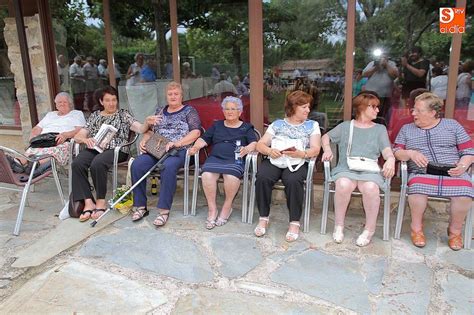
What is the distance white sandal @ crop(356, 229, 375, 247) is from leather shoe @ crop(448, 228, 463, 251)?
469 millimetres

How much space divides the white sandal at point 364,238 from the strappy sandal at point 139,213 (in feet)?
5.11

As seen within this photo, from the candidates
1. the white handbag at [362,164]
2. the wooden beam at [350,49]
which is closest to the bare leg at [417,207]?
the white handbag at [362,164]

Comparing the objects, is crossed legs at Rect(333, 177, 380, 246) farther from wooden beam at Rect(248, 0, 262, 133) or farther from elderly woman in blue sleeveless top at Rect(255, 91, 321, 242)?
wooden beam at Rect(248, 0, 262, 133)

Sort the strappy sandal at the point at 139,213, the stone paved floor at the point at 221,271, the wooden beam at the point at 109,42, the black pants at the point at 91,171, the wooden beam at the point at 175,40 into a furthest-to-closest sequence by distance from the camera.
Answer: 1. the wooden beam at the point at 109,42
2. the wooden beam at the point at 175,40
3. the black pants at the point at 91,171
4. the strappy sandal at the point at 139,213
5. the stone paved floor at the point at 221,271

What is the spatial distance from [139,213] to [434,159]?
2110 millimetres

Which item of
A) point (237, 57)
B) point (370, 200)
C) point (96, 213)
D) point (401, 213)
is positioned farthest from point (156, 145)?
point (237, 57)

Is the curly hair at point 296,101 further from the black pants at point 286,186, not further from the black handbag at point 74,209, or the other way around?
the black handbag at point 74,209

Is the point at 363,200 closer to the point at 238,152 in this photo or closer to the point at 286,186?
the point at 286,186

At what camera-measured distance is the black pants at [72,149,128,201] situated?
3.01 m

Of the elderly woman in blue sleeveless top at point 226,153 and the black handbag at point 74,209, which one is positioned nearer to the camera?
the elderly woman in blue sleeveless top at point 226,153

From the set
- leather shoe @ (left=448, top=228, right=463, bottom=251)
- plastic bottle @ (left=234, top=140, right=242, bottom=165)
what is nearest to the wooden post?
plastic bottle @ (left=234, top=140, right=242, bottom=165)

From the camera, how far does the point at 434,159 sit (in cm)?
257

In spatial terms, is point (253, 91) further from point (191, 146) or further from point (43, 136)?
point (43, 136)
